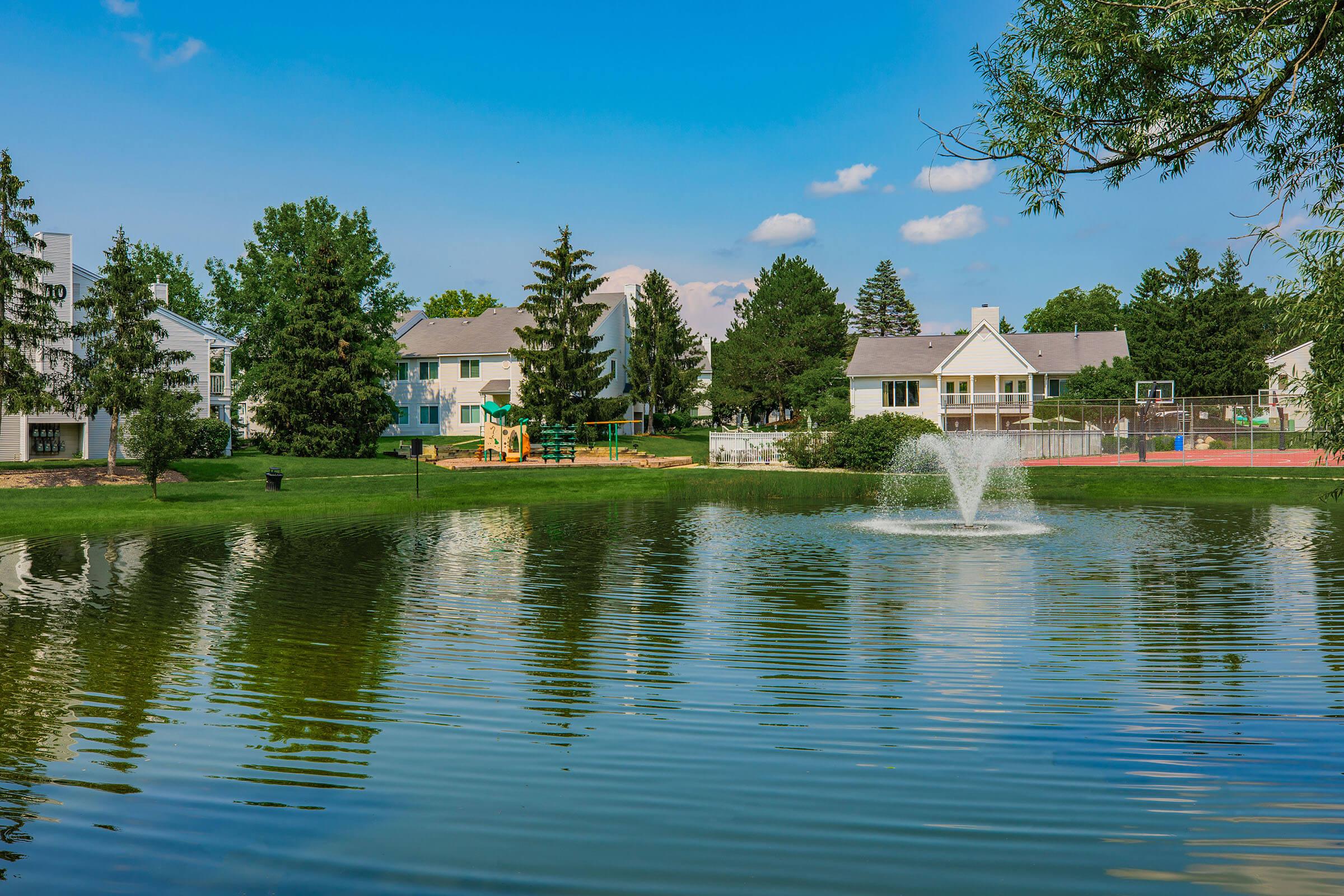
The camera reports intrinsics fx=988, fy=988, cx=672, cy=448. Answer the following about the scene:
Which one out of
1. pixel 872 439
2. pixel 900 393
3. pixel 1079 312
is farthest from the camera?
pixel 1079 312

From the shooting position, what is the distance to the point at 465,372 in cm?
6981

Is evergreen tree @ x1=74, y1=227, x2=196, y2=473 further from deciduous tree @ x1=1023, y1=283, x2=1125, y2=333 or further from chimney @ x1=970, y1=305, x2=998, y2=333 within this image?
deciduous tree @ x1=1023, y1=283, x2=1125, y2=333

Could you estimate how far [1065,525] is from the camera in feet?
73.4

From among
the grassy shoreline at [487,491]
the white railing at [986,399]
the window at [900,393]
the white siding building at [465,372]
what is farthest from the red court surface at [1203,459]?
the white siding building at [465,372]

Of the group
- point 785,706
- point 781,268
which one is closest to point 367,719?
point 785,706

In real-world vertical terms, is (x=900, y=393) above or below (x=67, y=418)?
above

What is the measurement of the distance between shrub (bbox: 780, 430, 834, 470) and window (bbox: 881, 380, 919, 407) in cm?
2386

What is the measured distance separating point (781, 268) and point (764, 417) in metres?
14.6

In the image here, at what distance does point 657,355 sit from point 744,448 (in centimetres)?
2396

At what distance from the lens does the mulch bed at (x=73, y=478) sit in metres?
33.9

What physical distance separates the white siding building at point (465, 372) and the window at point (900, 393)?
18324 mm

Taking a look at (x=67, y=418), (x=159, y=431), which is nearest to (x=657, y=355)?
(x=67, y=418)

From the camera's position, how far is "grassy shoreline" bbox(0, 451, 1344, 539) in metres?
27.3

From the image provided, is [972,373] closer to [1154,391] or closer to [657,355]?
[1154,391]
